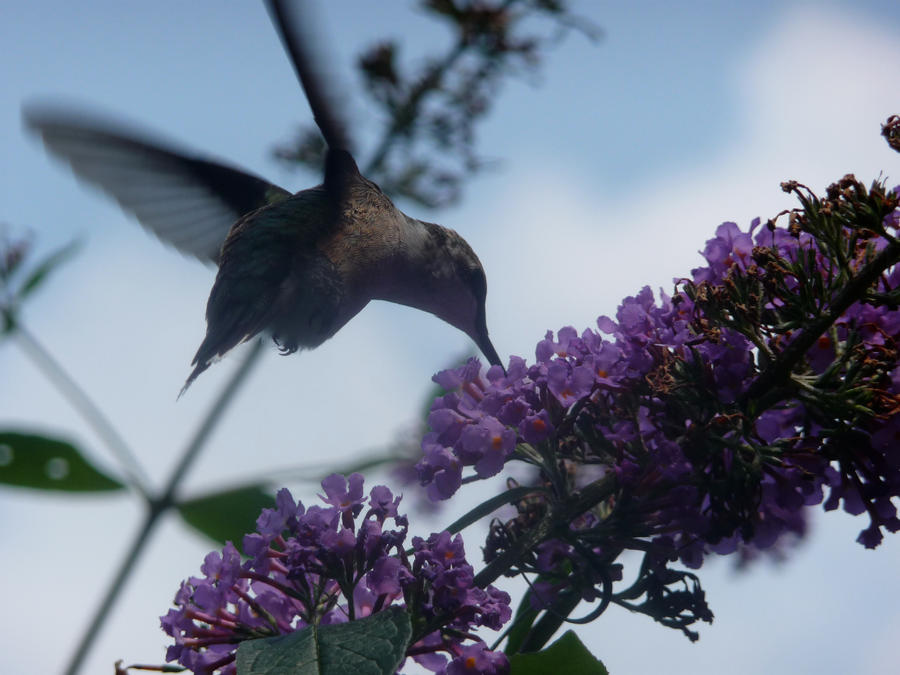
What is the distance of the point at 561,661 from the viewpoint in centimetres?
147

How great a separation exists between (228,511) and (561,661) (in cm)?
137

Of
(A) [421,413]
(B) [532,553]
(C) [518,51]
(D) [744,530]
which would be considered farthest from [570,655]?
(C) [518,51]

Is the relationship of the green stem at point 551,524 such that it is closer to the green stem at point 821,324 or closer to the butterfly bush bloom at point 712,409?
the butterfly bush bloom at point 712,409

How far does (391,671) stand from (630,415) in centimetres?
64

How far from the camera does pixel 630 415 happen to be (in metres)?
1.56

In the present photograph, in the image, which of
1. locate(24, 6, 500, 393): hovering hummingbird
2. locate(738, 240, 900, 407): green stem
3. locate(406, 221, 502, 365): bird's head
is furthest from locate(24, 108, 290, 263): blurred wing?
locate(738, 240, 900, 407): green stem

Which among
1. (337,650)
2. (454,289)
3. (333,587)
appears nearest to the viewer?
(337,650)

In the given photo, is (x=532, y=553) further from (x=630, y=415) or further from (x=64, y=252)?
(x=64, y=252)

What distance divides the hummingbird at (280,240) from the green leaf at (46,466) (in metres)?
0.61

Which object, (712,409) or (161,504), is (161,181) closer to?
(161,504)

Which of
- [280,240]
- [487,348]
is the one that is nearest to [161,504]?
[280,240]

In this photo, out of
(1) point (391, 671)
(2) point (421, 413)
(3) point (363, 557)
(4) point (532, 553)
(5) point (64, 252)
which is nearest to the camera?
(1) point (391, 671)

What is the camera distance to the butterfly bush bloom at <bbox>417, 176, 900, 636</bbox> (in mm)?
1342

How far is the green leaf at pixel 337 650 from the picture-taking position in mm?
1142
